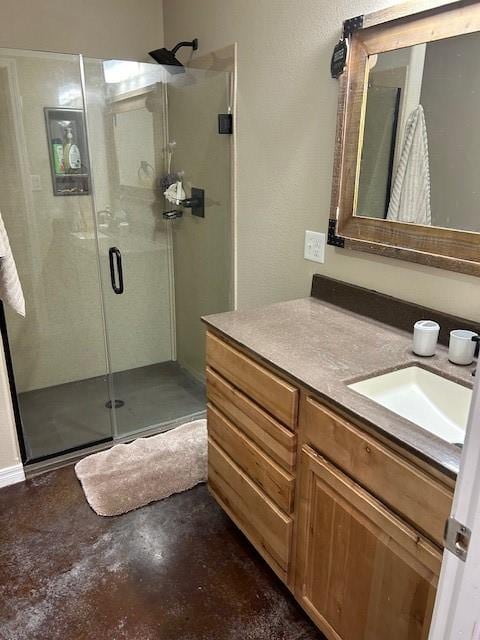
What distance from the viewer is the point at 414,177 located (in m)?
1.60

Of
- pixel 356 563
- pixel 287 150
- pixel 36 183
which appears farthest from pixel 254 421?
pixel 36 183

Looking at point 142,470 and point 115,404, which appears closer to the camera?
point 142,470

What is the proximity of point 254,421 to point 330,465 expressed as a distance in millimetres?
380

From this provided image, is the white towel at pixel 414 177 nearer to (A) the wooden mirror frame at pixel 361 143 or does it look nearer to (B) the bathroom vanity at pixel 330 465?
(A) the wooden mirror frame at pixel 361 143

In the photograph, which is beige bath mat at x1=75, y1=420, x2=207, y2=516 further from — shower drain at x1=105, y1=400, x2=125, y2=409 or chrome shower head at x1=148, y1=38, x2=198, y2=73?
chrome shower head at x1=148, y1=38, x2=198, y2=73

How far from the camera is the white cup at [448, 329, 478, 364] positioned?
1401 mm

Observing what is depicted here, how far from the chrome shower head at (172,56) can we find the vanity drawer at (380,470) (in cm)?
221

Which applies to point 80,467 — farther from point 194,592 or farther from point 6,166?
point 6,166

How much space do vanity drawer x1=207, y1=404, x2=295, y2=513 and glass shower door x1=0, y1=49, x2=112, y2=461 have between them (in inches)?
40.7

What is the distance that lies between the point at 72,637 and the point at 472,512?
147 centimetres

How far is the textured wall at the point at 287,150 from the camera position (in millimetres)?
1732

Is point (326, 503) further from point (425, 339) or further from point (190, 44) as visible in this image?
point (190, 44)

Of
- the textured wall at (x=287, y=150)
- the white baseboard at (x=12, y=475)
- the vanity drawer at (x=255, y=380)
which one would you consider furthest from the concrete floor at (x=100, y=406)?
the vanity drawer at (x=255, y=380)

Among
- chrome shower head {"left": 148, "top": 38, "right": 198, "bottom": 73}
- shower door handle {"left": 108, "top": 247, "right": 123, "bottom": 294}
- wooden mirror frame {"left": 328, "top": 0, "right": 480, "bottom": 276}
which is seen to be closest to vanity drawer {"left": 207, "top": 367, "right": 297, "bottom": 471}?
wooden mirror frame {"left": 328, "top": 0, "right": 480, "bottom": 276}
